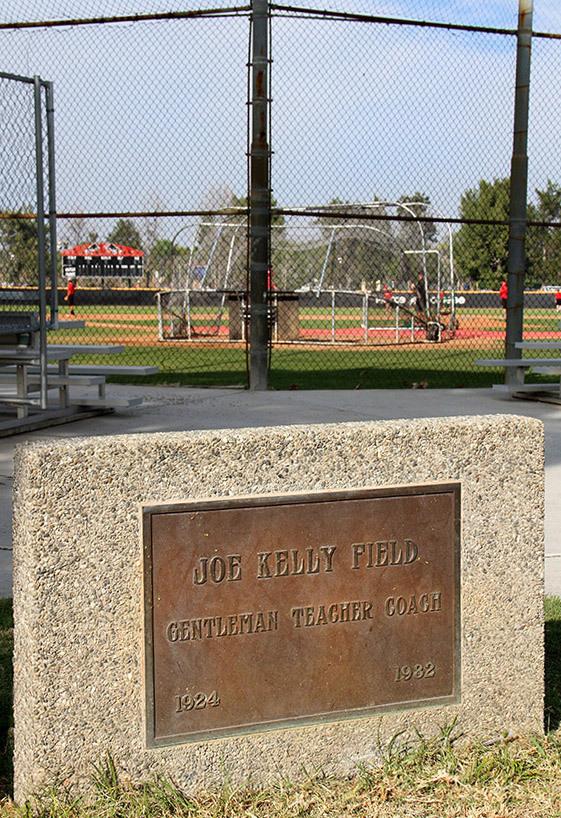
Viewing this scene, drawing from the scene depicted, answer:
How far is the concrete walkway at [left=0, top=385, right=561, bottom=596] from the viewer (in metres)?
9.55

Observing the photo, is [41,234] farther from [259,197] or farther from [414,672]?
[414,672]

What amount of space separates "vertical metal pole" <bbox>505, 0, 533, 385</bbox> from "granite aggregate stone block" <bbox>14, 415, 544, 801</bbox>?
10.1m

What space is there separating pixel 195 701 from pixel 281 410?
809cm

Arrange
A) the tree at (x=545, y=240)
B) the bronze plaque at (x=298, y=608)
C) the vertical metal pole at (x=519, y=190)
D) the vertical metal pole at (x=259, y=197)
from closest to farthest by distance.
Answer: the bronze plaque at (x=298, y=608) → the vertical metal pole at (x=259, y=197) → the vertical metal pole at (x=519, y=190) → the tree at (x=545, y=240)

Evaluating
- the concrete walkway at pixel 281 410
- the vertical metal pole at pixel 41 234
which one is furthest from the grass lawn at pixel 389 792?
the vertical metal pole at pixel 41 234

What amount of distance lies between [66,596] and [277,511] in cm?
63

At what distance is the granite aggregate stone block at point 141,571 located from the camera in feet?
10.3

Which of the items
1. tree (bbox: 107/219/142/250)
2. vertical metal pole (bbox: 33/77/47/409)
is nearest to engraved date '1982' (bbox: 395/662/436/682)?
vertical metal pole (bbox: 33/77/47/409)

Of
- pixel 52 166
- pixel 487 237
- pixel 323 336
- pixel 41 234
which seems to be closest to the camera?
pixel 41 234

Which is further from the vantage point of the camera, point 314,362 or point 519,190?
point 314,362

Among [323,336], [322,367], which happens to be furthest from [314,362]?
[323,336]

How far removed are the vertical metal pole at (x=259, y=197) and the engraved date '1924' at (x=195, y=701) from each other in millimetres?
10173

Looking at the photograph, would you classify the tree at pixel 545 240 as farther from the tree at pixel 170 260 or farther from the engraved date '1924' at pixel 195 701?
the engraved date '1924' at pixel 195 701

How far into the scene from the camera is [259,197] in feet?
43.5
